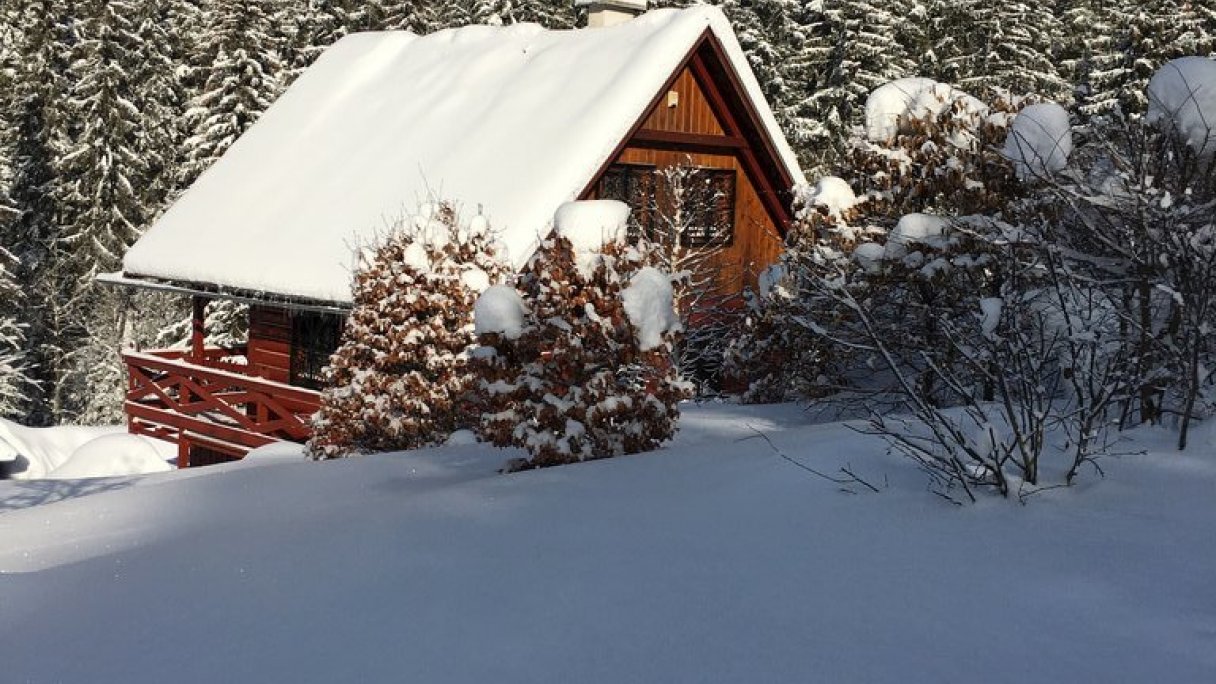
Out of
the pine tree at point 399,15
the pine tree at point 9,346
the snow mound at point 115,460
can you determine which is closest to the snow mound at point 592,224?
the snow mound at point 115,460

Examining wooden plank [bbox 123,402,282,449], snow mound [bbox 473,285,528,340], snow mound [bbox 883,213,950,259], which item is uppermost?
snow mound [bbox 883,213,950,259]

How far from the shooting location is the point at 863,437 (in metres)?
7.01

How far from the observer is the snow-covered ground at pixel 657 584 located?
4.03m

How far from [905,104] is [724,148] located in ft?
19.8

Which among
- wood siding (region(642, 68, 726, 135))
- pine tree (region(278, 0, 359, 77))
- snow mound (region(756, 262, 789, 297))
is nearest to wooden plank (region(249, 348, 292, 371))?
wood siding (region(642, 68, 726, 135))

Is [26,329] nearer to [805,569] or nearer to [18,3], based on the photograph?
[18,3]

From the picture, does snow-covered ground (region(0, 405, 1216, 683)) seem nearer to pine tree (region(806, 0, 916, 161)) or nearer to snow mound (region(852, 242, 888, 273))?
snow mound (region(852, 242, 888, 273))

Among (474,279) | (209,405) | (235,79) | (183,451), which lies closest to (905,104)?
(474,279)

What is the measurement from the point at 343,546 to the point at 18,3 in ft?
132

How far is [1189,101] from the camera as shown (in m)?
6.52

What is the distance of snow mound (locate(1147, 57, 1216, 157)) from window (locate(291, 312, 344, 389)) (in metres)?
13.6

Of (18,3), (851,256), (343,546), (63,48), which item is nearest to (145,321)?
(63,48)

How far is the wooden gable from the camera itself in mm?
16859

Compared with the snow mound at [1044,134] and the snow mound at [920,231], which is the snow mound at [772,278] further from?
the snow mound at [1044,134]
